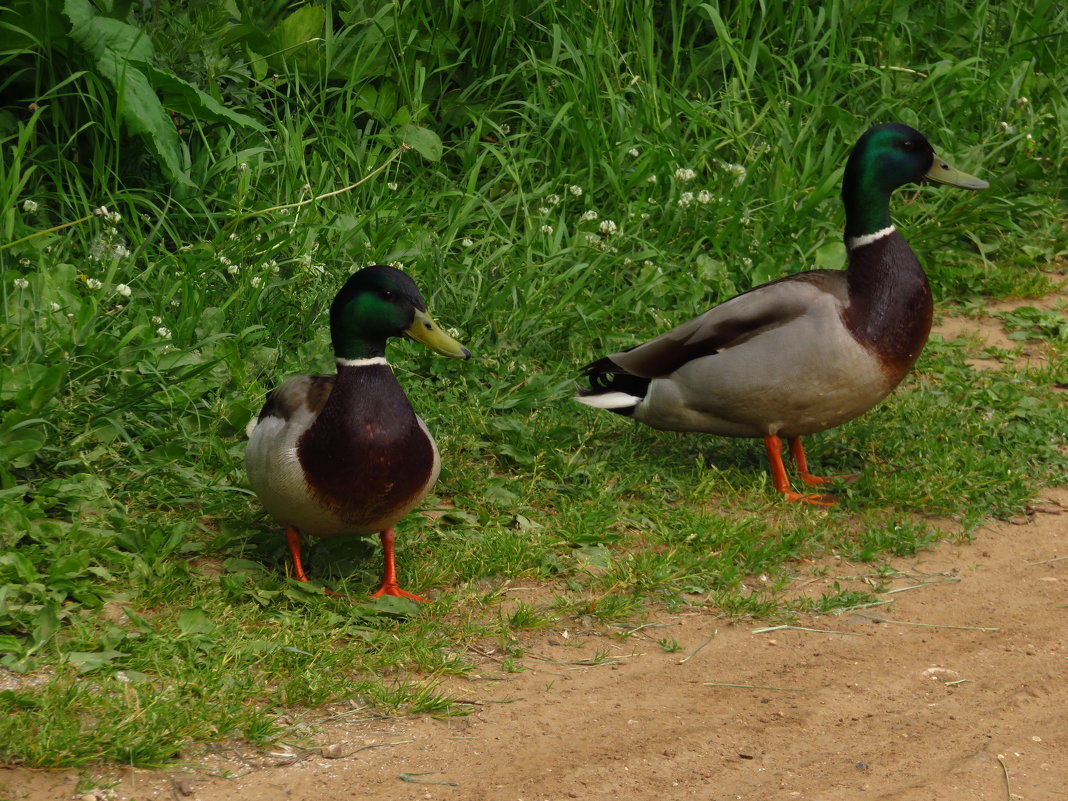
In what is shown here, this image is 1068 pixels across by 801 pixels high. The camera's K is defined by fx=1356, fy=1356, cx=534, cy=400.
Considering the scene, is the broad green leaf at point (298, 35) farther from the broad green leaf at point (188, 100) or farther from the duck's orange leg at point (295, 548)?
the duck's orange leg at point (295, 548)

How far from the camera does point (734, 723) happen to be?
333cm

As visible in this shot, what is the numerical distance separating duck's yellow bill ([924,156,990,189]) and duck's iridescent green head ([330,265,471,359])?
2.16m

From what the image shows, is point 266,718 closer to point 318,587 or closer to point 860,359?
point 318,587

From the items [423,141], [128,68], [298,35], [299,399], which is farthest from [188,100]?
[299,399]

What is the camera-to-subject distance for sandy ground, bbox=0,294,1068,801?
9.84ft

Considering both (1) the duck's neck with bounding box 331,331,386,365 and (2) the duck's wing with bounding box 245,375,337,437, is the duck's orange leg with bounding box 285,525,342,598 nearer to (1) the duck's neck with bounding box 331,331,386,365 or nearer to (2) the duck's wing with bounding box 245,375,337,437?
(2) the duck's wing with bounding box 245,375,337,437

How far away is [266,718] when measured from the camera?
3232 mm

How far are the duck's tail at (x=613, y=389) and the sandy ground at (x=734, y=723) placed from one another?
3.51 feet

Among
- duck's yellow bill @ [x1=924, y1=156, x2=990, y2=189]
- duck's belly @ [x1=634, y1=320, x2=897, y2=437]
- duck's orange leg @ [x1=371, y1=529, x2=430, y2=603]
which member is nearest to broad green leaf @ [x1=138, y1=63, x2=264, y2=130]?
duck's belly @ [x1=634, y1=320, x2=897, y2=437]

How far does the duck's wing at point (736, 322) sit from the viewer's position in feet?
15.1

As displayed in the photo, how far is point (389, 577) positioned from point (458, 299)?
181 centimetres

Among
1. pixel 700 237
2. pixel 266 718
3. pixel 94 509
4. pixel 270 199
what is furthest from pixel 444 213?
pixel 266 718

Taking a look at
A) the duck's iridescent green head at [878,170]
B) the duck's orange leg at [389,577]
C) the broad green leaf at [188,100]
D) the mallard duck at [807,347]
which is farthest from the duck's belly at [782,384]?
the broad green leaf at [188,100]

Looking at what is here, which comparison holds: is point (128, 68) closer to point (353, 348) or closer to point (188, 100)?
point (188, 100)
